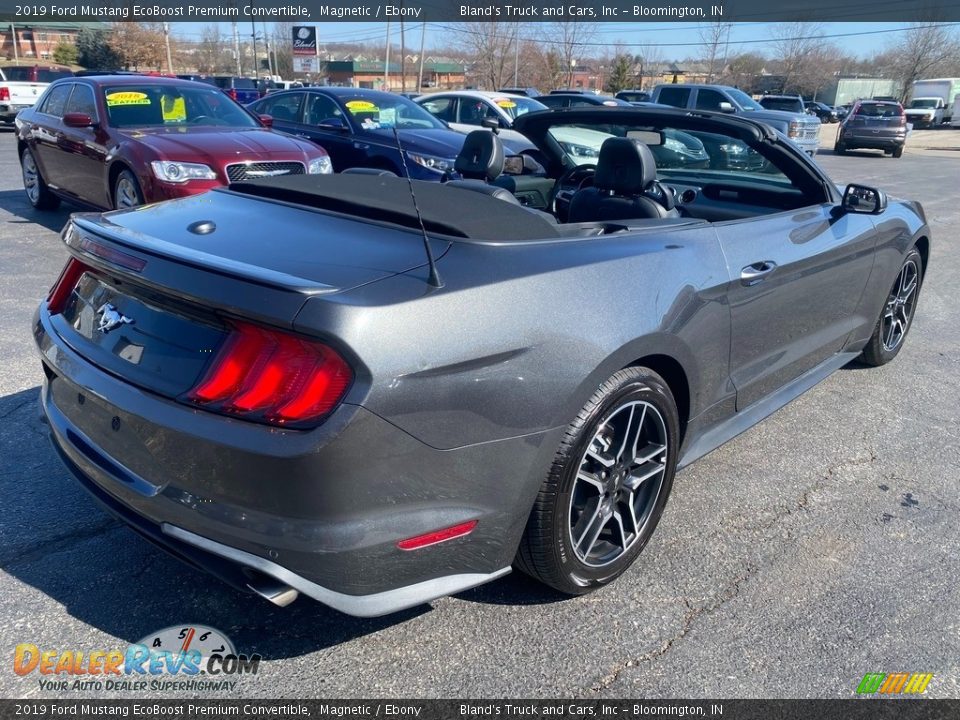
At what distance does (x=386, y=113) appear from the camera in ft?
33.0

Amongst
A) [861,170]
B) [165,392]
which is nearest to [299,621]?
[165,392]

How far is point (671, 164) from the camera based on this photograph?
466 cm

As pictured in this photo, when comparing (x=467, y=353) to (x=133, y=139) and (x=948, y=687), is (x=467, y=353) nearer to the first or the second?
(x=948, y=687)

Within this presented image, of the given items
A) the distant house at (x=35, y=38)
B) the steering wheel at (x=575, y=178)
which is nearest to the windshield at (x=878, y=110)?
the steering wheel at (x=575, y=178)

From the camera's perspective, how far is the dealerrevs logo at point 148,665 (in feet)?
7.24

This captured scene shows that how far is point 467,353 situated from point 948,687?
1695 mm

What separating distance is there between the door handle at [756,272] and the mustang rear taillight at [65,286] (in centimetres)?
236

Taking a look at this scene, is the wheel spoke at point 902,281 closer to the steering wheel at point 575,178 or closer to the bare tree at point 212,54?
the steering wheel at point 575,178

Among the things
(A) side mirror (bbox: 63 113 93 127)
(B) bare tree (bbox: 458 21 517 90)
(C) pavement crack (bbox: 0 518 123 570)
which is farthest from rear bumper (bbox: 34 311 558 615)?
(B) bare tree (bbox: 458 21 517 90)

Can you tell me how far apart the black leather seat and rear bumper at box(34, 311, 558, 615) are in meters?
1.53

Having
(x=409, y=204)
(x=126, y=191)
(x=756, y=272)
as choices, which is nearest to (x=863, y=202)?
(x=756, y=272)

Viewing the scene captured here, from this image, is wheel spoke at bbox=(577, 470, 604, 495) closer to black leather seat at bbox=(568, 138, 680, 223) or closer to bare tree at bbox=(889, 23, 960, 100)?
black leather seat at bbox=(568, 138, 680, 223)

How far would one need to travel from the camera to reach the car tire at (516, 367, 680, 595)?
2.38m

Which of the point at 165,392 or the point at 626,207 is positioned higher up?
the point at 626,207
